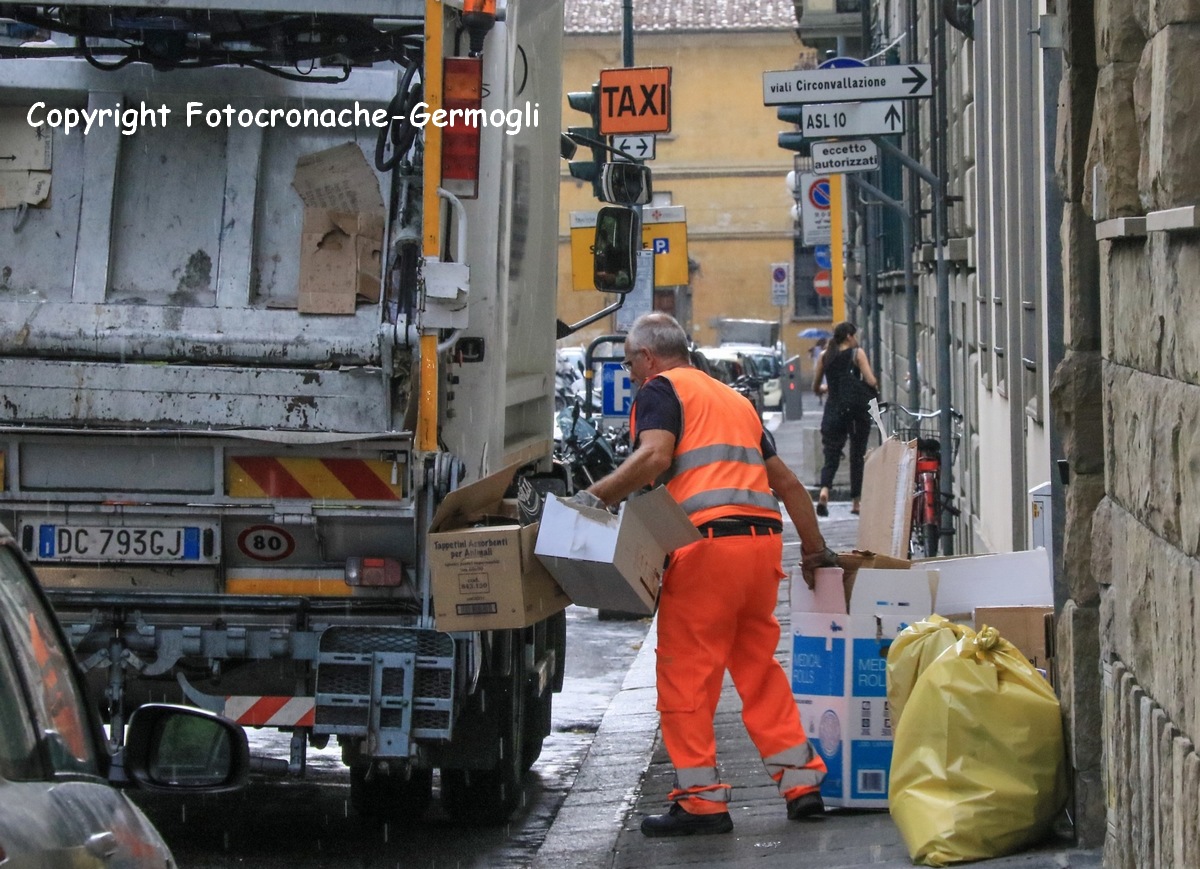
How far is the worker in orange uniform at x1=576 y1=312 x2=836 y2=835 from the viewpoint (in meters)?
6.22

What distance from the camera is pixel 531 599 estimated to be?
5.91 metres

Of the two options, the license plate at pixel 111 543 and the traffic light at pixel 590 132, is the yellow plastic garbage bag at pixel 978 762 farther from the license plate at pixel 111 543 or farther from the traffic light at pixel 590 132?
the traffic light at pixel 590 132

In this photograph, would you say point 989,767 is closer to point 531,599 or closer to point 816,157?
point 531,599

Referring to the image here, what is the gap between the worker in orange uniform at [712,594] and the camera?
622cm

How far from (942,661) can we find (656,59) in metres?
51.7

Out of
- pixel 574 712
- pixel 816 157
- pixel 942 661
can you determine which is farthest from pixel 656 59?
pixel 942 661

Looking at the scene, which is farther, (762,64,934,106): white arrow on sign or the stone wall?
(762,64,934,106): white arrow on sign

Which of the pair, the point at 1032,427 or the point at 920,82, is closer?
the point at 1032,427

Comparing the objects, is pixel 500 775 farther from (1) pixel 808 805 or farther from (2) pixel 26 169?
(2) pixel 26 169

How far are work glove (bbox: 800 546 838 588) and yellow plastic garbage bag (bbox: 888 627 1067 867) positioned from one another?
3.50 ft

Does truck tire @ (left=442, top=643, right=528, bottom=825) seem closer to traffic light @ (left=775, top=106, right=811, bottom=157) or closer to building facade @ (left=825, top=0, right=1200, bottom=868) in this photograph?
building facade @ (left=825, top=0, right=1200, bottom=868)

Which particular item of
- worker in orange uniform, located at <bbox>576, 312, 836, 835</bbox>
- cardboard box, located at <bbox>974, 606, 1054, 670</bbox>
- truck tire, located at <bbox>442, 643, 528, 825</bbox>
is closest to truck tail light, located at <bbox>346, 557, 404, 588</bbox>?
worker in orange uniform, located at <bbox>576, 312, 836, 835</bbox>

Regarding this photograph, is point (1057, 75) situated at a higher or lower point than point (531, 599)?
higher

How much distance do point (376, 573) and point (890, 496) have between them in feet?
7.02
